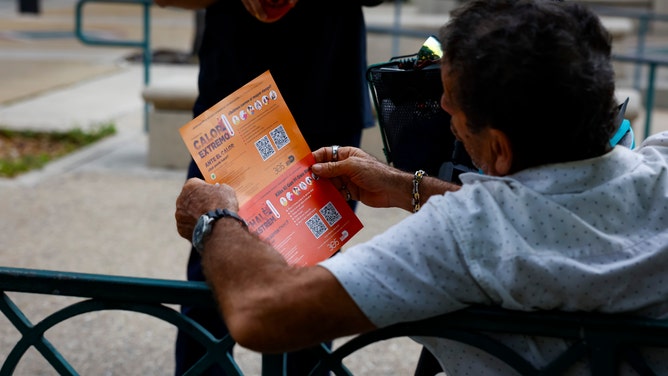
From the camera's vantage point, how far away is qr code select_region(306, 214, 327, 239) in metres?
1.98

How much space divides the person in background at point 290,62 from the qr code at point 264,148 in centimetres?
83

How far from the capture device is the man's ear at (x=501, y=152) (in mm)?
1629

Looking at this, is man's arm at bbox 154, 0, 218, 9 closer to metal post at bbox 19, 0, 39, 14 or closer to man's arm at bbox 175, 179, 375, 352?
man's arm at bbox 175, 179, 375, 352

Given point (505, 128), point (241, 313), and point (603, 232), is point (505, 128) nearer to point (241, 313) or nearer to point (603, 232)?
point (603, 232)

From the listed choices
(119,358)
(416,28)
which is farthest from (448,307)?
(416,28)

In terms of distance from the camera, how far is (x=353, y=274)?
5.07 ft

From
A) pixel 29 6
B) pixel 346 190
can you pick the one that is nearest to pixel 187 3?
pixel 346 190

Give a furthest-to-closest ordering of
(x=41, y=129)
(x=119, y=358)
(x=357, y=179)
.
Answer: (x=41, y=129)
(x=119, y=358)
(x=357, y=179)

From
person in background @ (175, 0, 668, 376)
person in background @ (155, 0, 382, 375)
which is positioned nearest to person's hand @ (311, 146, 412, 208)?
person in background @ (175, 0, 668, 376)

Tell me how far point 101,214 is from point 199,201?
3.91m

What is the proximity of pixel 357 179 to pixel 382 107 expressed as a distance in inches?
9.2

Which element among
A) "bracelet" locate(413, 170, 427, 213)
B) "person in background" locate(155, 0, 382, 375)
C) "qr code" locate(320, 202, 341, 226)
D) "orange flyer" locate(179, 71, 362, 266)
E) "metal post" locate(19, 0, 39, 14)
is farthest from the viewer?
"metal post" locate(19, 0, 39, 14)

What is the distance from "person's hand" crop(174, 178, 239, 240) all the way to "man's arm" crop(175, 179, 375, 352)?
180 millimetres

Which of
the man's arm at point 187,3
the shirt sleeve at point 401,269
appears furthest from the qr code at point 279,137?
the man's arm at point 187,3
